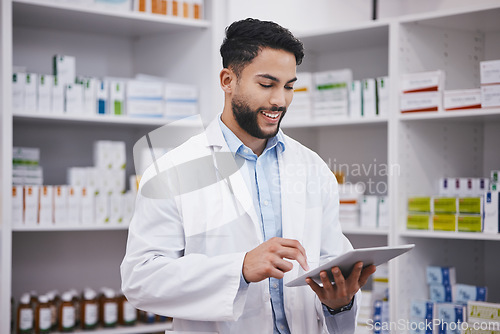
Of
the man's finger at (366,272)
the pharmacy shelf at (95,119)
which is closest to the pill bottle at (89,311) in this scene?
the pharmacy shelf at (95,119)

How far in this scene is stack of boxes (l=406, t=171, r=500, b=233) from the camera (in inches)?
98.1

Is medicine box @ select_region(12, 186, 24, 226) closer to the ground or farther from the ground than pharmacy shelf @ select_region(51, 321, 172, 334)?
farther from the ground

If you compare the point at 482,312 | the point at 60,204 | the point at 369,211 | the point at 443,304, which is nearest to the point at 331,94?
the point at 369,211

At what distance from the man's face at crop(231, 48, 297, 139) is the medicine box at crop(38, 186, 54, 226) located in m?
1.42

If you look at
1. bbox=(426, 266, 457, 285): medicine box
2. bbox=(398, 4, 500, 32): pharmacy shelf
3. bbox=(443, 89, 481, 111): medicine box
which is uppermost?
bbox=(398, 4, 500, 32): pharmacy shelf

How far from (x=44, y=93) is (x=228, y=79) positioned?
51.8 inches

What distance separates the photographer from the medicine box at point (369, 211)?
9.38 ft

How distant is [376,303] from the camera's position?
112 inches

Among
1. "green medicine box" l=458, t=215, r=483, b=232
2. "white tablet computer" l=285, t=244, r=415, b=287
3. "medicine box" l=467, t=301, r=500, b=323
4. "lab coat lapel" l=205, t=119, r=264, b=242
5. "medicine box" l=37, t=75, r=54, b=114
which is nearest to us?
"white tablet computer" l=285, t=244, r=415, b=287

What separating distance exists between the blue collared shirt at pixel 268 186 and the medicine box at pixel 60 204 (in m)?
1.28

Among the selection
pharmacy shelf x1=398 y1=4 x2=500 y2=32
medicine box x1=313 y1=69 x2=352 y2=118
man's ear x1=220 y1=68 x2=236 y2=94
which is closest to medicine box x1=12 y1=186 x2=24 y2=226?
man's ear x1=220 y1=68 x2=236 y2=94

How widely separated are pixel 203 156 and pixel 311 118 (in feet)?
4.54

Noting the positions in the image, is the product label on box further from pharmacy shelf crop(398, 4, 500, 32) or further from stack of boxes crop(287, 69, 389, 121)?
pharmacy shelf crop(398, 4, 500, 32)

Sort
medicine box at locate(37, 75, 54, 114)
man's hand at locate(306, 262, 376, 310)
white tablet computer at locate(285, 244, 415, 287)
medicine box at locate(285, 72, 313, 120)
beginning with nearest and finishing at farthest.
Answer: white tablet computer at locate(285, 244, 415, 287)
man's hand at locate(306, 262, 376, 310)
medicine box at locate(37, 75, 54, 114)
medicine box at locate(285, 72, 313, 120)
